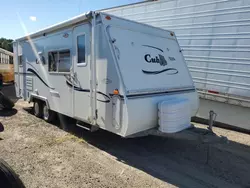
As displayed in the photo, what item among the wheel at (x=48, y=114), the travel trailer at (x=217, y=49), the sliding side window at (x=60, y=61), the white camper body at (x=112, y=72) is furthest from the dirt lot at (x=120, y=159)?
the sliding side window at (x=60, y=61)

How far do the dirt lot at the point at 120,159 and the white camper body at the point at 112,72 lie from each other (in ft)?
2.23

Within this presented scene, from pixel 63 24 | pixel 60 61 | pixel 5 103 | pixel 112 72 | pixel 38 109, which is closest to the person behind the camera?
pixel 112 72

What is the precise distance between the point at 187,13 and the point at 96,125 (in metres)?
4.87

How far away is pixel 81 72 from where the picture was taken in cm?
453

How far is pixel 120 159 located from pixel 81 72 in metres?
1.96

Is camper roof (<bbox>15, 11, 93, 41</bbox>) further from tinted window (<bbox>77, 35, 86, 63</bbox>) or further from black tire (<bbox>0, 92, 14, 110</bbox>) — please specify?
black tire (<bbox>0, 92, 14, 110</bbox>)

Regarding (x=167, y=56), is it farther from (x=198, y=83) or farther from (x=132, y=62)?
(x=198, y=83)

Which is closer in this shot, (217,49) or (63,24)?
(63,24)

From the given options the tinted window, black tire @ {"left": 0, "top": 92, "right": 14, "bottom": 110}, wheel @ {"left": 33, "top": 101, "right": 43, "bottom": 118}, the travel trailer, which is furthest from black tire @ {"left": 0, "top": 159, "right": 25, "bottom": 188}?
black tire @ {"left": 0, "top": 92, "right": 14, "bottom": 110}

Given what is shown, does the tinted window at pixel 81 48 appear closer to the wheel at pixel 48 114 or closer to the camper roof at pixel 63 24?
the camper roof at pixel 63 24

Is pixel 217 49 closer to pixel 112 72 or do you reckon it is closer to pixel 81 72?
pixel 112 72

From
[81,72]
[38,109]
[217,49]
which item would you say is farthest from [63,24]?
[217,49]

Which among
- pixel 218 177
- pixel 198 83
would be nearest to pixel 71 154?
pixel 218 177

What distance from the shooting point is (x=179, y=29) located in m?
7.15
